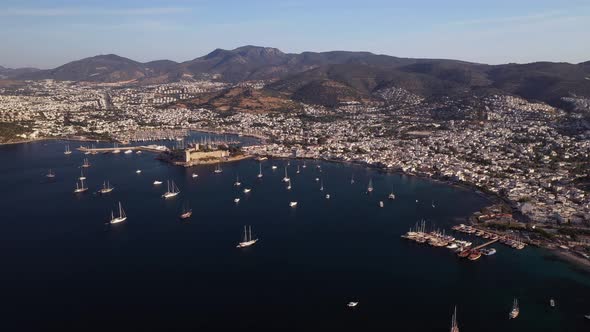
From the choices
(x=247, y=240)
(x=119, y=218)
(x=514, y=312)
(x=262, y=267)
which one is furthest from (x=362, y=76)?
(x=514, y=312)

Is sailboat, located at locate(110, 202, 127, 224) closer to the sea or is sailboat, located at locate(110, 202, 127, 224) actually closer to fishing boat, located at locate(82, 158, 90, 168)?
the sea

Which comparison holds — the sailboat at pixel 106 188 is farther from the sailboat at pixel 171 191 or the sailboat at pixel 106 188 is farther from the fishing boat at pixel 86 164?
the fishing boat at pixel 86 164

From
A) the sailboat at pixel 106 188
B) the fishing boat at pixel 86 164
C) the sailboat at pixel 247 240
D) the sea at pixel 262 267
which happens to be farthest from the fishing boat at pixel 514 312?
the fishing boat at pixel 86 164

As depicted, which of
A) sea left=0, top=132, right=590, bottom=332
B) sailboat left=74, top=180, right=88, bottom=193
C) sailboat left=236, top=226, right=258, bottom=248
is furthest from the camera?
sailboat left=74, top=180, right=88, bottom=193

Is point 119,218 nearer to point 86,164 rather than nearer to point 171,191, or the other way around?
point 171,191

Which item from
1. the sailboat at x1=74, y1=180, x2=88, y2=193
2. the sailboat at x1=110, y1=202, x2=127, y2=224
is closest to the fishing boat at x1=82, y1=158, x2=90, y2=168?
the sailboat at x1=74, y1=180, x2=88, y2=193

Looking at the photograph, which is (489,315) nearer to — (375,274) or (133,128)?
(375,274)

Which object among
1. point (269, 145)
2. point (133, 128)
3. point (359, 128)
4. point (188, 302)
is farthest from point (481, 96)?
point (188, 302)
